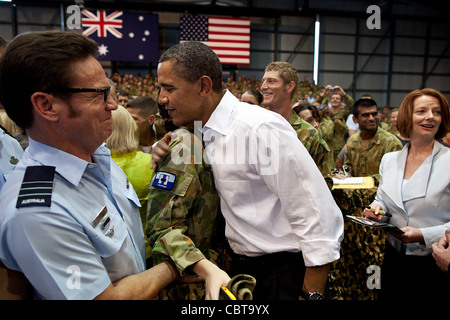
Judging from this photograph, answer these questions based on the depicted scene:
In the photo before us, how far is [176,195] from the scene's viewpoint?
1.22m

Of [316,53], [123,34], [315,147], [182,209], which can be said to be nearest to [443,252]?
[315,147]

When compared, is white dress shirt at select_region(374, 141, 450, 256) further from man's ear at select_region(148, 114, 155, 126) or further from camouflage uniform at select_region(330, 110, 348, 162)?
camouflage uniform at select_region(330, 110, 348, 162)

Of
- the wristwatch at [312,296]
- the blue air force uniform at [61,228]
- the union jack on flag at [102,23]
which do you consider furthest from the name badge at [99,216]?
the union jack on flag at [102,23]

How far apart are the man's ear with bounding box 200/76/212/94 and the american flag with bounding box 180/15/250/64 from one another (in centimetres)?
1063

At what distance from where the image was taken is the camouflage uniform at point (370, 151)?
3670 millimetres

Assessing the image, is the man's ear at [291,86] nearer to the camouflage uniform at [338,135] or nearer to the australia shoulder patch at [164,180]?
the australia shoulder patch at [164,180]

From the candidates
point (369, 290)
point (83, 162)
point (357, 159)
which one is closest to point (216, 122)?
point (83, 162)

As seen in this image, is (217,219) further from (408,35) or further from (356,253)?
(408,35)

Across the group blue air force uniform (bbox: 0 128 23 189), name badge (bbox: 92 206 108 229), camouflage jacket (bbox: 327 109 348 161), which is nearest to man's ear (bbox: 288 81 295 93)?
blue air force uniform (bbox: 0 128 23 189)

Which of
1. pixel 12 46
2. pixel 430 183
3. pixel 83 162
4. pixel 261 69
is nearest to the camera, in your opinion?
pixel 12 46

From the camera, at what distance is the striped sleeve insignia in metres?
0.80

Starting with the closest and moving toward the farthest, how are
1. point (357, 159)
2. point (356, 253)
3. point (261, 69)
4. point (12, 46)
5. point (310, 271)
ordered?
point (12, 46)
point (310, 271)
point (356, 253)
point (357, 159)
point (261, 69)

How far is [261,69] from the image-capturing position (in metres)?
13.1
